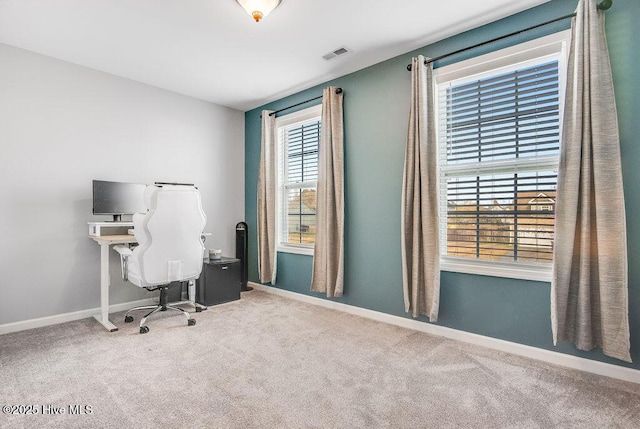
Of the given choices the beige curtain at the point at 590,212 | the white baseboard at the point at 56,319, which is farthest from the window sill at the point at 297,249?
the beige curtain at the point at 590,212

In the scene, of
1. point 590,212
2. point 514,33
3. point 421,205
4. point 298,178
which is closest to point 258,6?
point 514,33

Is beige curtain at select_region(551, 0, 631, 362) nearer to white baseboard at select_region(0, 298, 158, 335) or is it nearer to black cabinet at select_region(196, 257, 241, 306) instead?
black cabinet at select_region(196, 257, 241, 306)

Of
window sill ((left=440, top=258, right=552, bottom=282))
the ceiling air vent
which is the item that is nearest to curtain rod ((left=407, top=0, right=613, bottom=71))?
the ceiling air vent

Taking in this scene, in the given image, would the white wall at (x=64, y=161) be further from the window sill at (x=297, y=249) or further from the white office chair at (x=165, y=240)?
the window sill at (x=297, y=249)

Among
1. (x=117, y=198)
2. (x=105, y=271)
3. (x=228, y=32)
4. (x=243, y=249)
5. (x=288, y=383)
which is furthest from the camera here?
(x=243, y=249)

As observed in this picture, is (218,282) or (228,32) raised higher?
(228,32)

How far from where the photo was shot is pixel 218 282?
12.3ft

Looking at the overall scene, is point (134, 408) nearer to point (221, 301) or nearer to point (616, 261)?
point (221, 301)

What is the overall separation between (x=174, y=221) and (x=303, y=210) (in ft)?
5.57

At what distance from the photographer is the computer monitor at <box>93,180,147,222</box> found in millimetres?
3178

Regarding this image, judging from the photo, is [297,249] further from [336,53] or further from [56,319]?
[56,319]

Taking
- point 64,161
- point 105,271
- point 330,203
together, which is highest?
point 64,161

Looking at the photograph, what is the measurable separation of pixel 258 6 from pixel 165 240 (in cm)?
203

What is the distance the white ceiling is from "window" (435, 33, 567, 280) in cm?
42
